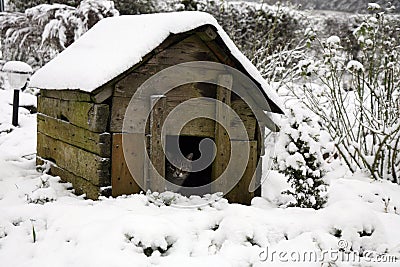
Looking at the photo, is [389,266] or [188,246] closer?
[389,266]

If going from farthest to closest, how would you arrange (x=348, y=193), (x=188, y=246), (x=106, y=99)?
(x=348, y=193)
(x=106, y=99)
(x=188, y=246)

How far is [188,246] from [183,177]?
4.99ft

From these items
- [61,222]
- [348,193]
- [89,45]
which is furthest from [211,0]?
[61,222]

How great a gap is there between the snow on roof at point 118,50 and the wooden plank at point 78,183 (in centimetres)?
77

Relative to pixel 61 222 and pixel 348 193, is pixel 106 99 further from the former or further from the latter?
pixel 348 193

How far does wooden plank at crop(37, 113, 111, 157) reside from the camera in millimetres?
3422

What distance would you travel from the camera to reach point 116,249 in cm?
252

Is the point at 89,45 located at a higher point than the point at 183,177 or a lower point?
higher
